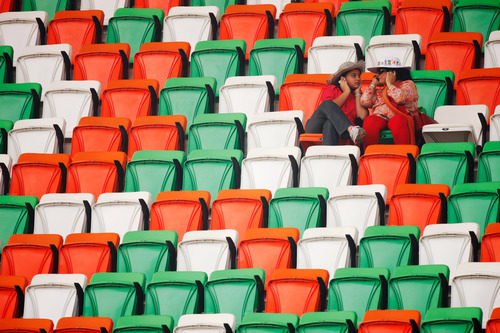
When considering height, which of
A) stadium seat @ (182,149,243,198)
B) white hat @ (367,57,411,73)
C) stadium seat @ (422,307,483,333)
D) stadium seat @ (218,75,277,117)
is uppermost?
white hat @ (367,57,411,73)

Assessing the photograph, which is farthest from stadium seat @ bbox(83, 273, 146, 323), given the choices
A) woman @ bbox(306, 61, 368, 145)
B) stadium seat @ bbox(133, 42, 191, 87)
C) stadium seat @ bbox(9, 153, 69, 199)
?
stadium seat @ bbox(133, 42, 191, 87)

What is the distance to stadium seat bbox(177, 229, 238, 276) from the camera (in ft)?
18.3

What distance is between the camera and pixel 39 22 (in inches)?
292

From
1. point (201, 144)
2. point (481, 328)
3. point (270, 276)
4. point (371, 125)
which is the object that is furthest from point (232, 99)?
point (481, 328)

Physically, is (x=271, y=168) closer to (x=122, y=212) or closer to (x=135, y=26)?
(x=122, y=212)

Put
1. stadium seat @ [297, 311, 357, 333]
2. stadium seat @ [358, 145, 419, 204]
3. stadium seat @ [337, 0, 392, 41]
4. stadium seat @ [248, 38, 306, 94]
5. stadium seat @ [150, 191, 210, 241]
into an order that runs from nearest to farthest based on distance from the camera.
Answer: stadium seat @ [297, 311, 357, 333] → stadium seat @ [358, 145, 419, 204] → stadium seat @ [150, 191, 210, 241] → stadium seat @ [248, 38, 306, 94] → stadium seat @ [337, 0, 392, 41]

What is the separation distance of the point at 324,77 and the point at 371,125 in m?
0.53

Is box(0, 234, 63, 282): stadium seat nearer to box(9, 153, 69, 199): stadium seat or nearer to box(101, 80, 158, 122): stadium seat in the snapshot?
box(9, 153, 69, 199): stadium seat

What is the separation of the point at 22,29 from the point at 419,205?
306 cm

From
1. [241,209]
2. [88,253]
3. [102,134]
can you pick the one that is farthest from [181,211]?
[102,134]

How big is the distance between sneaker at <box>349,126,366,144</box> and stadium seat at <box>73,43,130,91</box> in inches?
65.7

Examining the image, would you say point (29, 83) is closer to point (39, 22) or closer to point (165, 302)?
point (39, 22)

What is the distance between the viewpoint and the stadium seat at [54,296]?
5520mm

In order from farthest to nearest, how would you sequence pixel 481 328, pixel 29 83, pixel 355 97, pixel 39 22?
1. pixel 39 22
2. pixel 29 83
3. pixel 355 97
4. pixel 481 328
